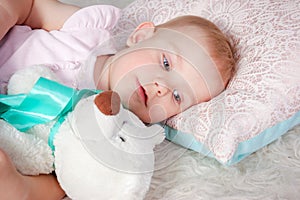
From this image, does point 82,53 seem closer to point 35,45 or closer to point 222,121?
point 35,45

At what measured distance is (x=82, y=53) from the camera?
1.09 meters

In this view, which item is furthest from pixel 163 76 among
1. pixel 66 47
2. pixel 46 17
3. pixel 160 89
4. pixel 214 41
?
pixel 46 17

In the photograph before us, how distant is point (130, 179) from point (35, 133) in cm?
18

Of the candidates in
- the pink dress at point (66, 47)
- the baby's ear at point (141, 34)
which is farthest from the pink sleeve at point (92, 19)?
the baby's ear at point (141, 34)

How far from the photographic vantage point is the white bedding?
3.01ft

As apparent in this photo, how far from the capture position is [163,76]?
3.04ft

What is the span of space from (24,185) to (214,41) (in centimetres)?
41

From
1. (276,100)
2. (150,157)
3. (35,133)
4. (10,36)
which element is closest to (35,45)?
(10,36)

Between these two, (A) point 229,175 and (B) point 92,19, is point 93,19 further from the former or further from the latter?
(A) point 229,175

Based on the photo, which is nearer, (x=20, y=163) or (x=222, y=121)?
(x=20, y=163)

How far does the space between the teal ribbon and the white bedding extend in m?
0.18

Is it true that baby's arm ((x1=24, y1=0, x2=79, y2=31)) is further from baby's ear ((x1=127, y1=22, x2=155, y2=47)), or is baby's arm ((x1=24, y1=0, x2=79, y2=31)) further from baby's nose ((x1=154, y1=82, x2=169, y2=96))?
baby's nose ((x1=154, y1=82, x2=169, y2=96))

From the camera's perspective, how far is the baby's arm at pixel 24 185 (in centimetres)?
80

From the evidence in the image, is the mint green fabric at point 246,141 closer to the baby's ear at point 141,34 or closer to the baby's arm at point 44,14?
the baby's ear at point 141,34
